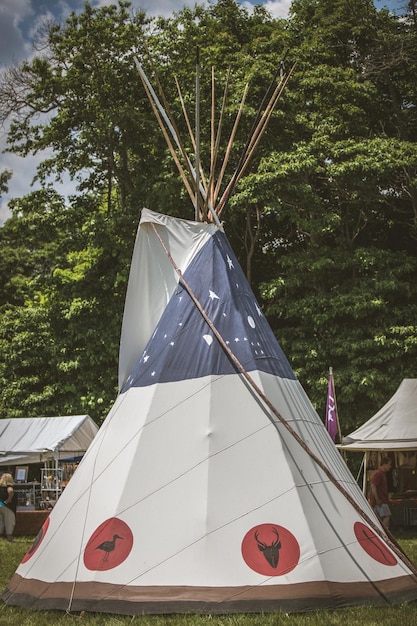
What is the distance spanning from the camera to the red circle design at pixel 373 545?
21.9 ft

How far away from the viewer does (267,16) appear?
27.0m

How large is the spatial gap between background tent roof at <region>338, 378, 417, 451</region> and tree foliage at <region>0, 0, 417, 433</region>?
11.3 feet

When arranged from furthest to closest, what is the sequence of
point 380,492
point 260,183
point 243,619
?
point 260,183 → point 380,492 → point 243,619

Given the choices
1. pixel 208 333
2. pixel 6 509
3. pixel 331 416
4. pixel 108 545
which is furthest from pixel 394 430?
pixel 108 545

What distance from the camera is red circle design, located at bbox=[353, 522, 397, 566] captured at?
6684 millimetres

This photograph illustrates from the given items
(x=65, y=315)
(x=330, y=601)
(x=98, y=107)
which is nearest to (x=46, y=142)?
(x=98, y=107)

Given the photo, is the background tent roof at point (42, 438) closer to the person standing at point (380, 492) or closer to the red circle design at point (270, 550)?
the person standing at point (380, 492)

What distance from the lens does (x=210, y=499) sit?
6.62m

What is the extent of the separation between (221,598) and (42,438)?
14245mm

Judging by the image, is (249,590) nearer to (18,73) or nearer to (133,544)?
(133,544)

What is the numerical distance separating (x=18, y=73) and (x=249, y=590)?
2261 centimetres

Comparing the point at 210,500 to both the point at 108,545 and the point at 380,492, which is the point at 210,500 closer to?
the point at 108,545

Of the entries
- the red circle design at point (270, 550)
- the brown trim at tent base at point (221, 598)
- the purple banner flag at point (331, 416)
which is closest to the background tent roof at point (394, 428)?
the purple banner flag at point (331, 416)

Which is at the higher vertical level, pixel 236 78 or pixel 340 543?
pixel 236 78
